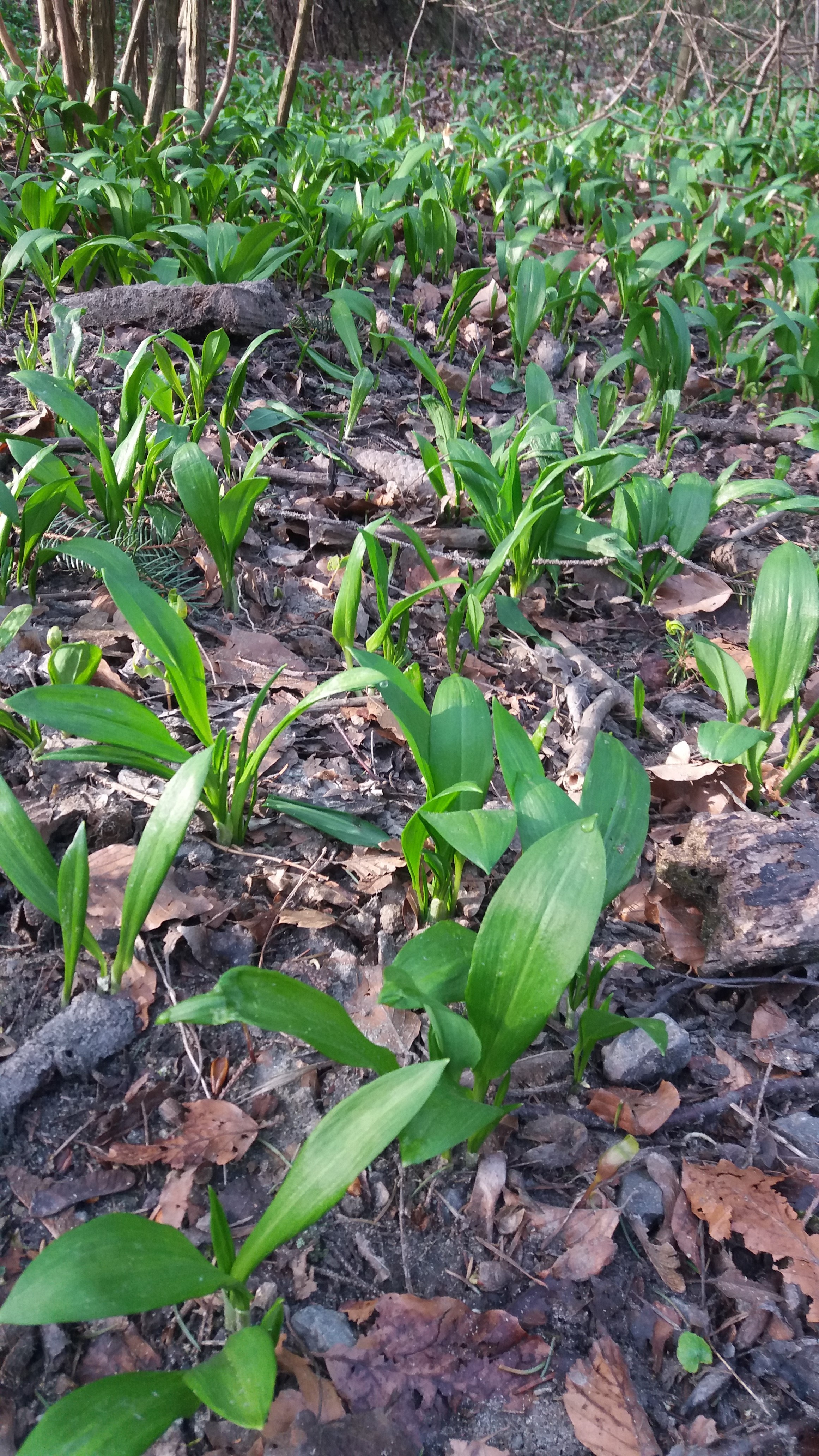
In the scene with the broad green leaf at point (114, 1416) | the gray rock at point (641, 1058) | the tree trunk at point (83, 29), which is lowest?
the gray rock at point (641, 1058)

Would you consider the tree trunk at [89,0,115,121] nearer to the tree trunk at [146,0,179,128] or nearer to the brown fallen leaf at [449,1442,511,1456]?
the tree trunk at [146,0,179,128]

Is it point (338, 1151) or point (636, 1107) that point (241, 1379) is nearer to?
point (338, 1151)

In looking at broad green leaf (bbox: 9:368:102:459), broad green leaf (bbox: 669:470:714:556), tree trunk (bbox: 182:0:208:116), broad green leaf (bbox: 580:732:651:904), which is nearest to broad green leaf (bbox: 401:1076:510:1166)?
broad green leaf (bbox: 580:732:651:904)

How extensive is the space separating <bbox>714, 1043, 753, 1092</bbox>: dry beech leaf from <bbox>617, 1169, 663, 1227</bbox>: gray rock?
0.20m

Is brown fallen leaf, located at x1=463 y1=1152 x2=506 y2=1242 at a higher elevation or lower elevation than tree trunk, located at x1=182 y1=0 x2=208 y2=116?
lower

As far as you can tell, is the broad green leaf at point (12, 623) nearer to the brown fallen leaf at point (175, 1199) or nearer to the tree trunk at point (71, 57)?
the brown fallen leaf at point (175, 1199)

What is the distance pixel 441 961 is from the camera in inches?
47.7

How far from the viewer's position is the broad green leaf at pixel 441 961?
1191 millimetres

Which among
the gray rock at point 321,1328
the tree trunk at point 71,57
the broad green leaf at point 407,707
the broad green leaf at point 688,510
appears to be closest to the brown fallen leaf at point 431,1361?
the gray rock at point 321,1328

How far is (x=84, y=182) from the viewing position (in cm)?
347

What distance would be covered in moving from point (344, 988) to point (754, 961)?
0.65 metres

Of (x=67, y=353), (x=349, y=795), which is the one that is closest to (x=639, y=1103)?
(x=349, y=795)

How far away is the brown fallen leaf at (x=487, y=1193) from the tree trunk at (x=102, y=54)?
557 cm

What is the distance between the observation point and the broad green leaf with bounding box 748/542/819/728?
182 cm
